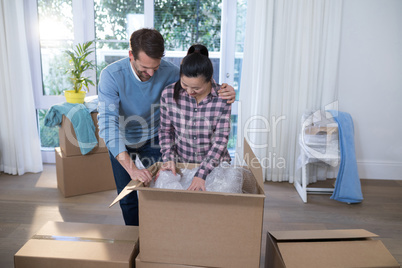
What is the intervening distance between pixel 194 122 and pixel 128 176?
1.64 feet

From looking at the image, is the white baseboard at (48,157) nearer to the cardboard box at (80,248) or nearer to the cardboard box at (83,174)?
the cardboard box at (83,174)

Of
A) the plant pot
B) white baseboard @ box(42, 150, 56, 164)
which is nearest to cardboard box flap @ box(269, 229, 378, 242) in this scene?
the plant pot

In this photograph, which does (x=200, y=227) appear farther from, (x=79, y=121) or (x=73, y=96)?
(x=73, y=96)

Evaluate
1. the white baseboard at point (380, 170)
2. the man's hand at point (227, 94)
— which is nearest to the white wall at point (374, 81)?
the white baseboard at point (380, 170)

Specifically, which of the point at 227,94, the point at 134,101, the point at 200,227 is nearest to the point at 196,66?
the point at 227,94

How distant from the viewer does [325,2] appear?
116 inches

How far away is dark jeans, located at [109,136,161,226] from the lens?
5.75 feet

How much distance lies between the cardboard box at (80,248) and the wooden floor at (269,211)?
821 mm

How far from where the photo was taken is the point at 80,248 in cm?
125

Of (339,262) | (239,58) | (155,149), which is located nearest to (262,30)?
(239,58)

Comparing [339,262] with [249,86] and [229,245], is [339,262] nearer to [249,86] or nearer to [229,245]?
[229,245]

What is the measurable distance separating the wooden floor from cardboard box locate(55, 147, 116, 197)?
7cm

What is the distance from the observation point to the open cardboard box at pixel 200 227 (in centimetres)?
106

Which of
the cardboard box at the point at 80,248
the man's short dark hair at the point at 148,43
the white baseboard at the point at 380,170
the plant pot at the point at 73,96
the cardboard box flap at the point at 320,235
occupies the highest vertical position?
the man's short dark hair at the point at 148,43
